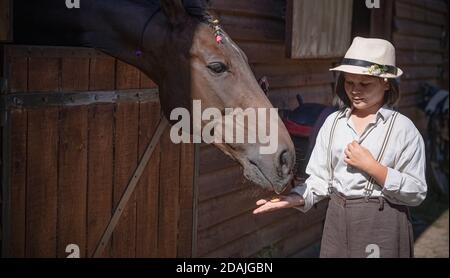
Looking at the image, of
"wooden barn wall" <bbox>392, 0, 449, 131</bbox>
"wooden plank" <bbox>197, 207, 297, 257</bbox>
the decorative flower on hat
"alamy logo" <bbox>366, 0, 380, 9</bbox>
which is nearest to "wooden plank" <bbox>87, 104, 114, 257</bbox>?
"wooden plank" <bbox>197, 207, 297, 257</bbox>

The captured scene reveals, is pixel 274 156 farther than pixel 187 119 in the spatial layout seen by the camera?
No

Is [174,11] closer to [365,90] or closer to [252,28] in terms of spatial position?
[365,90]

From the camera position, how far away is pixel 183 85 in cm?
293

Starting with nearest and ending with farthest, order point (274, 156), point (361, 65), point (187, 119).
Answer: point (361, 65), point (274, 156), point (187, 119)

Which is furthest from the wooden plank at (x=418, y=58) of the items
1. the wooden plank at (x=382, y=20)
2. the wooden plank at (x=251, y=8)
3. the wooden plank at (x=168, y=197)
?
the wooden plank at (x=168, y=197)

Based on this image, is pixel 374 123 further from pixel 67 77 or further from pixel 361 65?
pixel 67 77

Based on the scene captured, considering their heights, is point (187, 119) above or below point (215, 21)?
below

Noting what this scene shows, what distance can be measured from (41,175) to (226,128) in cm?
95

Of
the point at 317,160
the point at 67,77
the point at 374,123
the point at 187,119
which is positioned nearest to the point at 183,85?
the point at 187,119

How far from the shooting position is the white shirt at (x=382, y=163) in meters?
2.47

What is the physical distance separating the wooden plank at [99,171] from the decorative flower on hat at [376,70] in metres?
1.42

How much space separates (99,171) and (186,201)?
0.85 metres

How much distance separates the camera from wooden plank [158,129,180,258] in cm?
352

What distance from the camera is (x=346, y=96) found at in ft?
9.18
